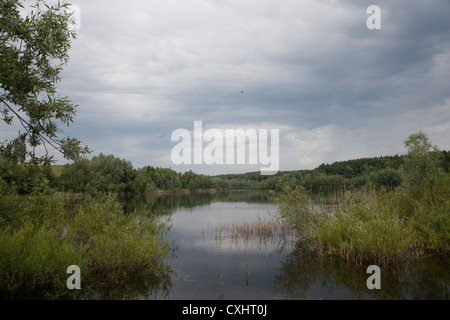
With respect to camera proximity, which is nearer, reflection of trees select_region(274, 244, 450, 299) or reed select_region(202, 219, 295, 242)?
reflection of trees select_region(274, 244, 450, 299)

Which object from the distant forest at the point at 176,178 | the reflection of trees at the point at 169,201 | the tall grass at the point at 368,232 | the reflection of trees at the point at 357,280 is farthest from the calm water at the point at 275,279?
the reflection of trees at the point at 169,201

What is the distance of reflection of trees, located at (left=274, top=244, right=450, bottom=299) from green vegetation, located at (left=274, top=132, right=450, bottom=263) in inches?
30.3

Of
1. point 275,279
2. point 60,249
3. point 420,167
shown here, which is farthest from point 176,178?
point 60,249

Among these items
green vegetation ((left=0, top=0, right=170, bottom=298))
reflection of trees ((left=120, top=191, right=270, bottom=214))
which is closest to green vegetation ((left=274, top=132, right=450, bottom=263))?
green vegetation ((left=0, top=0, right=170, bottom=298))

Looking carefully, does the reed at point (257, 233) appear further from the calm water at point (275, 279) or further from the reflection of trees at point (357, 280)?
the reflection of trees at point (357, 280)

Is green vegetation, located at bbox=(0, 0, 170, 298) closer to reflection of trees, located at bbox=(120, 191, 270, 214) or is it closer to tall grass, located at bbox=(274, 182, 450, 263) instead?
tall grass, located at bbox=(274, 182, 450, 263)

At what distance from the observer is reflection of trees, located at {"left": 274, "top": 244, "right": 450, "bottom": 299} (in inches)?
454

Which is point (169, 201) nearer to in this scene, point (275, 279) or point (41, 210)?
point (41, 210)

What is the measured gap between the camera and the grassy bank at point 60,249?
34.1 feet

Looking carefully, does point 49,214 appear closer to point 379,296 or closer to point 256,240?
point 256,240

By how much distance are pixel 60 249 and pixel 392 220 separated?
15.3 m

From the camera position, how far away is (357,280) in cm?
1292

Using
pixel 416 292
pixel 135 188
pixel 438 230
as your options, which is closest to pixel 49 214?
pixel 416 292

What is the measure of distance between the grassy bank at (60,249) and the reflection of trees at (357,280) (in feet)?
21.0
